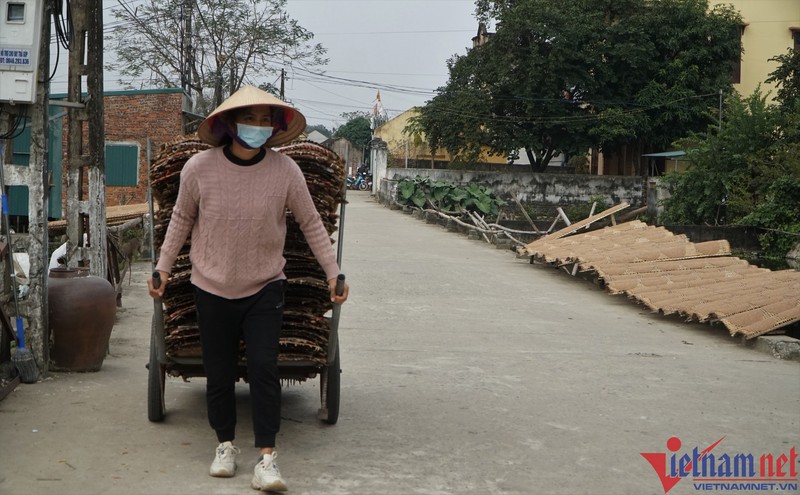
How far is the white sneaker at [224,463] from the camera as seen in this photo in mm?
4586

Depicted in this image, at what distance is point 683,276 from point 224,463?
32.3 feet

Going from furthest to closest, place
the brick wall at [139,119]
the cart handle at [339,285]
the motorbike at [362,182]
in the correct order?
the motorbike at [362,182], the brick wall at [139,119], the cart handle at [339,285]

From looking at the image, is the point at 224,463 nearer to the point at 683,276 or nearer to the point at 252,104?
the point at 252,104

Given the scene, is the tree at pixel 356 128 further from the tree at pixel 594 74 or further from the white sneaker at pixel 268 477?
the white sneaker at pixel 268 477

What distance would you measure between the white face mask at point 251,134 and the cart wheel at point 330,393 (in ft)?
5.10

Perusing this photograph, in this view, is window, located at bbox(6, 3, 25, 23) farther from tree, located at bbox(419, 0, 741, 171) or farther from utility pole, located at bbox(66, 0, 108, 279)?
tree, located at bbox(419, 0, 741, 171)

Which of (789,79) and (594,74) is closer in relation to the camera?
(789,79)

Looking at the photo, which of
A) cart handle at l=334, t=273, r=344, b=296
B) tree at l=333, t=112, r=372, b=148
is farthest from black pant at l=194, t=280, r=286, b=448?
tree at l=333, t=112, r=372, b=148

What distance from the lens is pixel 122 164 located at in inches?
1096

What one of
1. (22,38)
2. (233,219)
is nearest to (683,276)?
(22,38)

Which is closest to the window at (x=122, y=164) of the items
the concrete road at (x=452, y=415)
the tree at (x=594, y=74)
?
the concrete road at (x=452, y=415)

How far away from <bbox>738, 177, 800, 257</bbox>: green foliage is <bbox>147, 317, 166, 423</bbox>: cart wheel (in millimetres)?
17547

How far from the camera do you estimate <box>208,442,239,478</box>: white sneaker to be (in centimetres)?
459

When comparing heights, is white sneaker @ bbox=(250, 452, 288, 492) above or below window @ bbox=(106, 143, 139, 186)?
below
